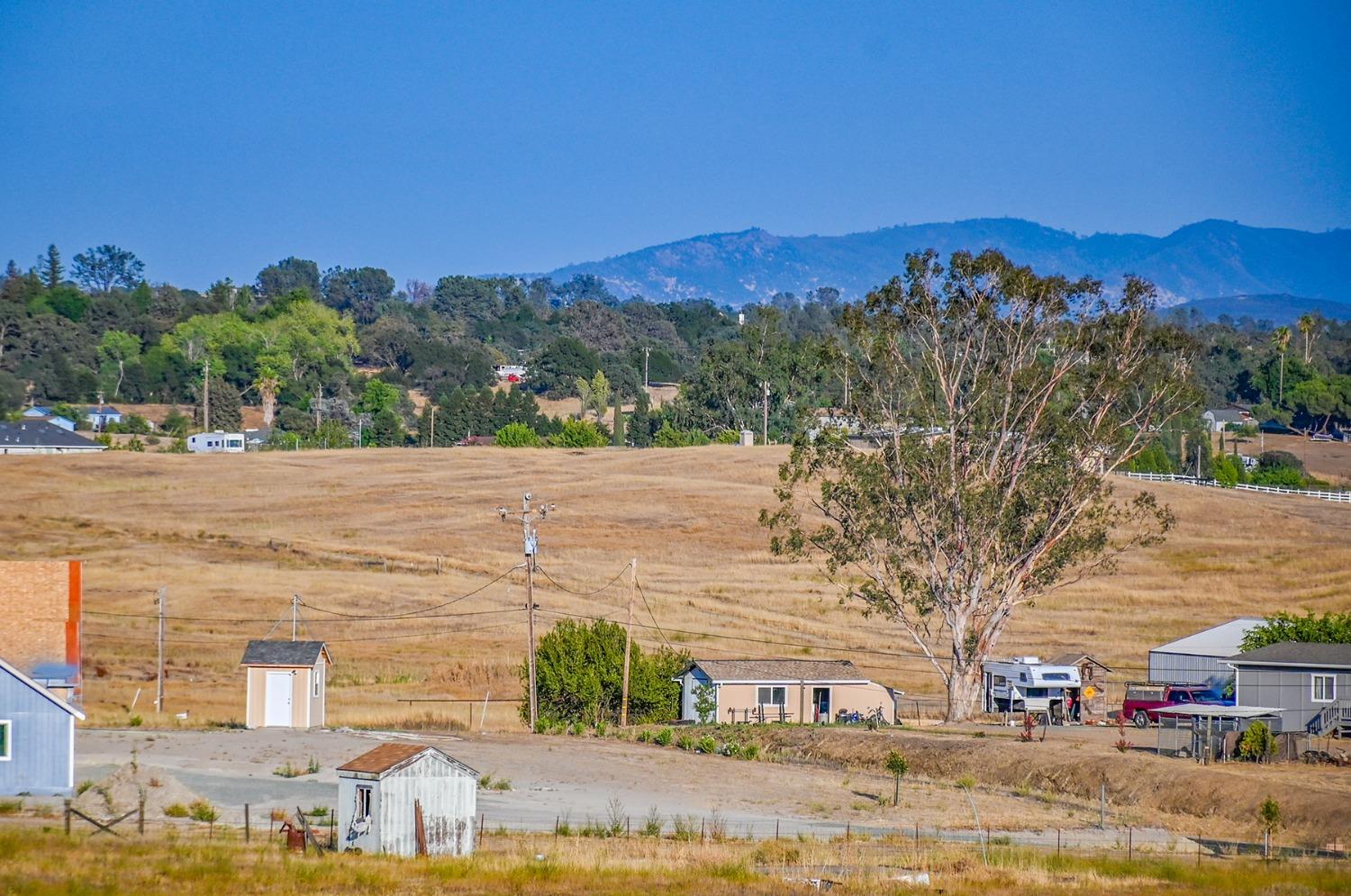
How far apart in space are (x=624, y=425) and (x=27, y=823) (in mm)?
134122

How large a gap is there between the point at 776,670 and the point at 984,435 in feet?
39.0

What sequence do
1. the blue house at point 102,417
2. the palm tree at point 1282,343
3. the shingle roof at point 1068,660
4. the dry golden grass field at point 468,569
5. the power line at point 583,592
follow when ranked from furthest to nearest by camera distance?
the palm tree at point 1282,343
the blue house at point 102,417
the power line at point 583,592
the dry golden grass field at point 468,569
the shingle roof at point 1068,660

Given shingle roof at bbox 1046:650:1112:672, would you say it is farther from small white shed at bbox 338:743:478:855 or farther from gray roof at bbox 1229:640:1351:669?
small white shed at bbox 338:743:478:855

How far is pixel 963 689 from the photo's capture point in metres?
55.7

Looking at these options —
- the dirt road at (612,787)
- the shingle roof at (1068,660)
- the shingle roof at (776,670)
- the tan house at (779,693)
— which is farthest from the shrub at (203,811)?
the shingle roof at (1068,660)

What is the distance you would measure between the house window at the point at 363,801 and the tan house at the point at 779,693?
976 inches

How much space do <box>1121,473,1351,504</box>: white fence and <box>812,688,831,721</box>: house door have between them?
204 ft

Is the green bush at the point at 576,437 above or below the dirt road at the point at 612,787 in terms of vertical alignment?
above

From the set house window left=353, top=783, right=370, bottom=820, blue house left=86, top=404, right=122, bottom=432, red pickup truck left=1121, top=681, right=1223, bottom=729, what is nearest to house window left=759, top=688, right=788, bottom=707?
red pickup truck left=1121, top=681, right=1223, bottom=729

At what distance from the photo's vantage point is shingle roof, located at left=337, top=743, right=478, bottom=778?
29.0 meters

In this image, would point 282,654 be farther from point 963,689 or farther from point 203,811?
point 963,689

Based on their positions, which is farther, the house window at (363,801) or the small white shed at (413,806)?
the house window at (363,801)

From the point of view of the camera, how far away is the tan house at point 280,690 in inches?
1921

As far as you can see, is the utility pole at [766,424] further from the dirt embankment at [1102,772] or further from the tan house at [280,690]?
the tan house at [280,690]
